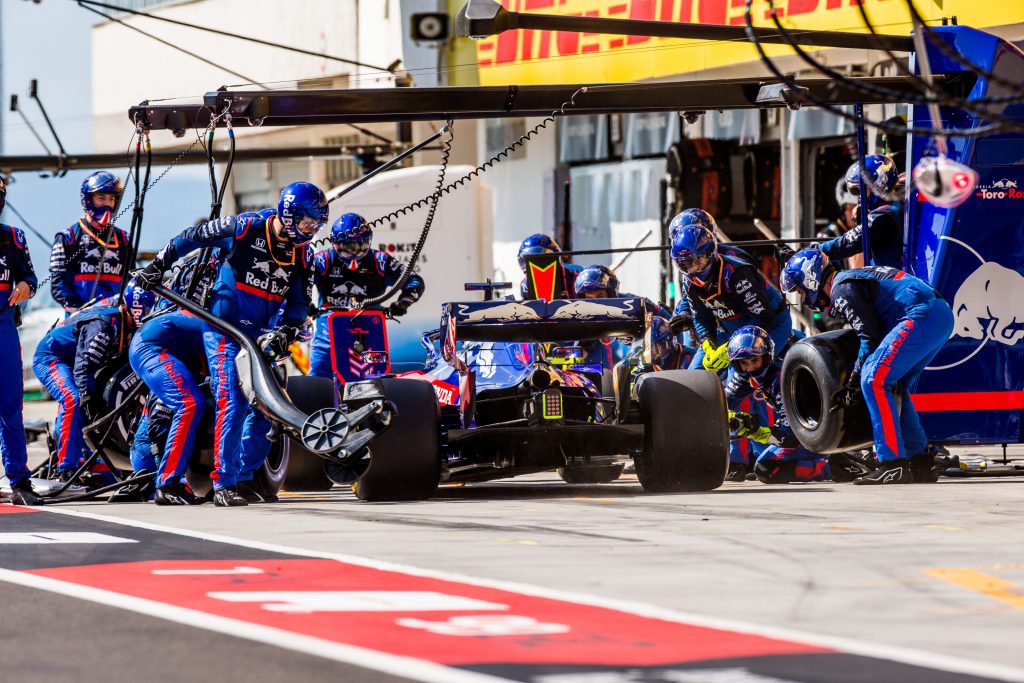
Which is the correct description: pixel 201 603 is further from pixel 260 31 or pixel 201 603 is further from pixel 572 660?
pixel 260 31

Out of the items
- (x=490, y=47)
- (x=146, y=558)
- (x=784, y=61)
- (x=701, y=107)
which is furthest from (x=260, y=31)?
(x=146, y=558)

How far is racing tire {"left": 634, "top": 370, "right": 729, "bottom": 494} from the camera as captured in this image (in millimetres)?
12031

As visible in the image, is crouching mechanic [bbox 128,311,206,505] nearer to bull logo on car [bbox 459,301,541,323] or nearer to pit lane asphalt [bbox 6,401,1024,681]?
pit lane asphalt [bbox 6,401,1024,681]

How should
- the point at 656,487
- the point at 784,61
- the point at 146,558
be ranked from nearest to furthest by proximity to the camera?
the point at 146,558 → the point at 656,487 → the point at 784,61

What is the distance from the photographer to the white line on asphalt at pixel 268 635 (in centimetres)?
543

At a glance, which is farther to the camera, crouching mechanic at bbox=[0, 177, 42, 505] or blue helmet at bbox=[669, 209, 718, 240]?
blue helmet at bbox=[669, 209, 718, 240]

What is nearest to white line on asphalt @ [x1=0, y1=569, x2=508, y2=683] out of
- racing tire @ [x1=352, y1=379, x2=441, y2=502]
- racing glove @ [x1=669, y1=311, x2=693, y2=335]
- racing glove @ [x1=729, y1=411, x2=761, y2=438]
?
racing tire @ [x1=352, y1=379, x2=441, y2=502]

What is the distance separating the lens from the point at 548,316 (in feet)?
40.5

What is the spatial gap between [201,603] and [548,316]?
5.68 metres

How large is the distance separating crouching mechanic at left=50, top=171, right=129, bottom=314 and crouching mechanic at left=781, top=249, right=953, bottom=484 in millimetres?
4971

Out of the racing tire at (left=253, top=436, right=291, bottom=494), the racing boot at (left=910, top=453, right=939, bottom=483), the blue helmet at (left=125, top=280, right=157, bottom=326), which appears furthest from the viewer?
the blue helmet at (left=125, top=280, right=157, bottom=326)

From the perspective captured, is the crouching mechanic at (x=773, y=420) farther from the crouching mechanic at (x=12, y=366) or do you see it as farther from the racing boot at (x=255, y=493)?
the crouching mechanic at (x=12, y=366)

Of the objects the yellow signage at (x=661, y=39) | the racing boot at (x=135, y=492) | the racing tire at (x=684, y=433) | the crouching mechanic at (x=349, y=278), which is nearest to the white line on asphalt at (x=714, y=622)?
the racing boot at (x=135, y=492)

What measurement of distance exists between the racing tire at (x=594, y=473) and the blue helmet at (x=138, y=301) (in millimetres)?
3096
